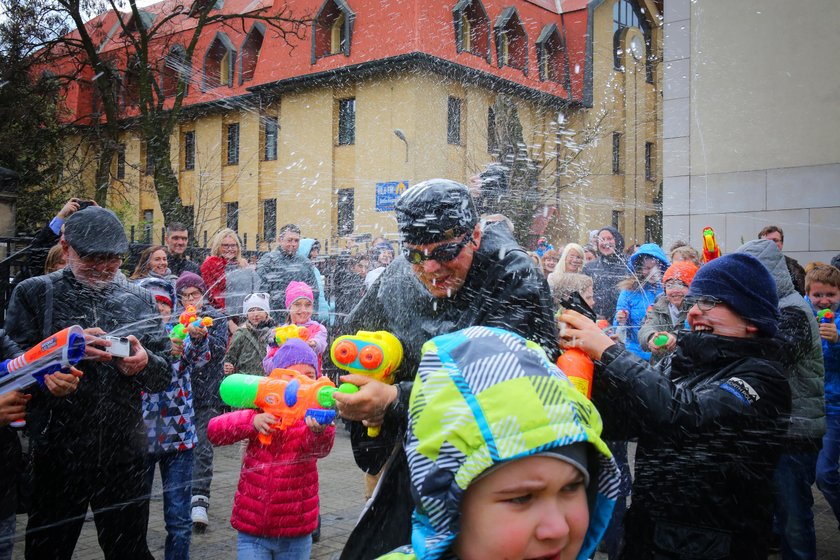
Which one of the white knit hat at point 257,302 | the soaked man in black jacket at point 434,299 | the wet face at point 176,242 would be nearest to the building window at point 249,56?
the wet face at point 176,242

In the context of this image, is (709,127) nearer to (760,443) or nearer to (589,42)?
(589,42)

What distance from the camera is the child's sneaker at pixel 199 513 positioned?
527 cm

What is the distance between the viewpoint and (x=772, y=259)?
Result: 14.2 ft

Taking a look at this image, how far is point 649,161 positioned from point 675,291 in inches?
418

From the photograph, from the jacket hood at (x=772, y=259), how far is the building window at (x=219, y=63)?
53.3 feet

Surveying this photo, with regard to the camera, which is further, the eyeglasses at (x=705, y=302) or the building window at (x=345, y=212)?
the building window at (x=345, y=212)

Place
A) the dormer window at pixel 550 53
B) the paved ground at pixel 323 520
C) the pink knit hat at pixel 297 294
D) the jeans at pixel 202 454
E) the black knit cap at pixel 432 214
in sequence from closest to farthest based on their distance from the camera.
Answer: the black knit cap at pixel 432 214, the paved ground at pixel 323 520, the pink knit hat at pixel 297 294, the jeans at pixel 202 454, the dormer window at pixel 550 53

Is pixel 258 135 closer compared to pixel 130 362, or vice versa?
pixel 130 362

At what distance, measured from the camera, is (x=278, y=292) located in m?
6.28

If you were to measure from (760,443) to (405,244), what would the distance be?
4.63 feet

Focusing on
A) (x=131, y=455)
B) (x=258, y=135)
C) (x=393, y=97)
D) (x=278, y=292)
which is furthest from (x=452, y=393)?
(x=258, y=135)

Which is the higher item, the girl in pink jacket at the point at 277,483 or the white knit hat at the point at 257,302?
the white knit hat at the point at 257,302

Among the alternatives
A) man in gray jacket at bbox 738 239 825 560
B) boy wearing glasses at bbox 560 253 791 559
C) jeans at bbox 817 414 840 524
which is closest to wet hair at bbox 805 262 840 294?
jeans at bbox 817 414 840 524

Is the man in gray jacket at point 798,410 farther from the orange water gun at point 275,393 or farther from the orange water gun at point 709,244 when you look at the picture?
the orange water gun at point 275,393
